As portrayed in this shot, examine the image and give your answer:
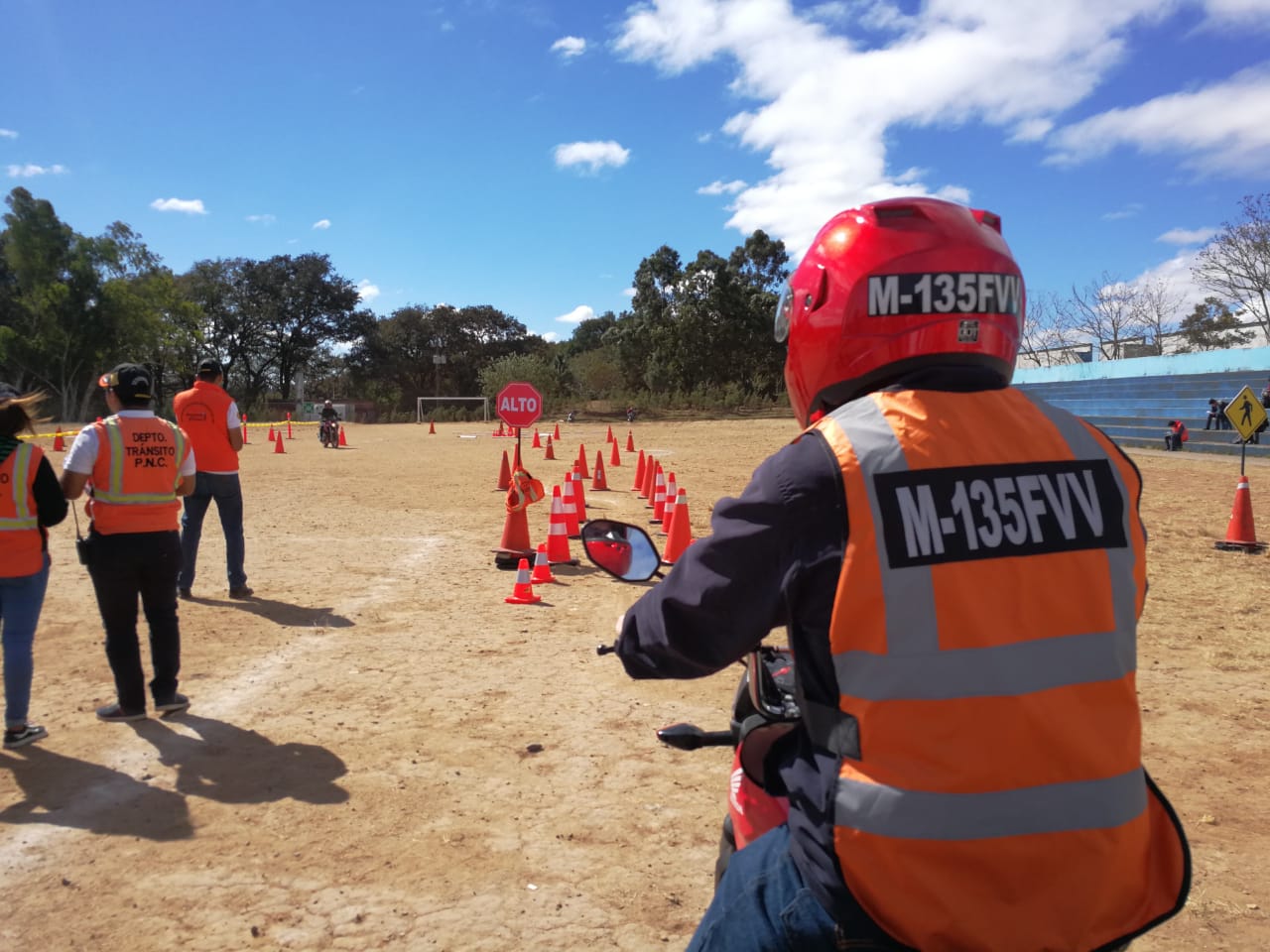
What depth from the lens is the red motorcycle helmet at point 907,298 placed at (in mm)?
1600

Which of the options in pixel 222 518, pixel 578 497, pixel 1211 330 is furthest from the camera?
pixel 1211 330

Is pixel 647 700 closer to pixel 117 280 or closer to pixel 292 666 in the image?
pixel 292 666

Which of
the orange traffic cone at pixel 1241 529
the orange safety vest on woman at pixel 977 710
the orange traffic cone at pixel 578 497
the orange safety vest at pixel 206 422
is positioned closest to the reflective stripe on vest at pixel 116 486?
the orange safety vest at pixel 206 422

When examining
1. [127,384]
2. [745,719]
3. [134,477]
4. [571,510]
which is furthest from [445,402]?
[745,719]

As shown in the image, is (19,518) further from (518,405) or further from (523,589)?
(518,405)

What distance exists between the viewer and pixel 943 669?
1282 mm

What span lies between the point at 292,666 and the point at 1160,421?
101ft

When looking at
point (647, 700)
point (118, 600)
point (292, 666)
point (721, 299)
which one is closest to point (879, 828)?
point (647, 700)

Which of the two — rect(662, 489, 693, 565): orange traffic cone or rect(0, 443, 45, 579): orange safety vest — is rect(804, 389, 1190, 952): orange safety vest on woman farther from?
rect(662, 489, 693, 565): orange traffic cone

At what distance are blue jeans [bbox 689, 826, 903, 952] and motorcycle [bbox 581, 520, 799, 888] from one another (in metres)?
0.12

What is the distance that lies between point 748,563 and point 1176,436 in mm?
28279

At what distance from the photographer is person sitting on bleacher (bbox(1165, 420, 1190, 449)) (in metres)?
25.2

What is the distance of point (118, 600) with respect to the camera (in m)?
4.95

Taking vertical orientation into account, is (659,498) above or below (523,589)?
above
